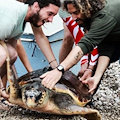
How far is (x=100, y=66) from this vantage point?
257cm

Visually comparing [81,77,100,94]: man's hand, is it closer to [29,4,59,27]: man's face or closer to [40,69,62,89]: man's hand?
[40,69,62,89]: man's hand

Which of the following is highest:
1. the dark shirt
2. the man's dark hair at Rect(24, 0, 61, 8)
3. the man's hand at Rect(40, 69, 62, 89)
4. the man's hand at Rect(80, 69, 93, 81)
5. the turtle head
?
the man's dark hair at Rect(24, 0, 61, 8)

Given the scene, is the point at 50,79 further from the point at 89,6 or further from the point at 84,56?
the point at 84,56

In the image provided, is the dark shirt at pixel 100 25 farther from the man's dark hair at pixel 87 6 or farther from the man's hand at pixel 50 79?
the man's hand at pixel 50 79

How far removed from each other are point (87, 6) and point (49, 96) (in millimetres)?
732

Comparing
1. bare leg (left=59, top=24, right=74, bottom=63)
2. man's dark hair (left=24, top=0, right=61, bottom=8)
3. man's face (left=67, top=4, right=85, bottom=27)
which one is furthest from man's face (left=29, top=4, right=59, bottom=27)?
bare leg (left=59, top=24, right=74, bottom=63)

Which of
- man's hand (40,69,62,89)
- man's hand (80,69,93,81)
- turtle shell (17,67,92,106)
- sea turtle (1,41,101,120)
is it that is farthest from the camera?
man's hand (80,69,93,81)

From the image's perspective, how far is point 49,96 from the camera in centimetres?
237

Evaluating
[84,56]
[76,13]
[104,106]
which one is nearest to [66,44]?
[84,56]

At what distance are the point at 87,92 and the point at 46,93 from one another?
16.4 inches

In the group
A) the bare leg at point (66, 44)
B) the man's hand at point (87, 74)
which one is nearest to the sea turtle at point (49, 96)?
the man's hand at point (87, 74)

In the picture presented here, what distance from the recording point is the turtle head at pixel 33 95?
7.25 ft

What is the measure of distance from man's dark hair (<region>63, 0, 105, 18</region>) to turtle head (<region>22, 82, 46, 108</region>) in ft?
2.09

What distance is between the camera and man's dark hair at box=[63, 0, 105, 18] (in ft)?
7.35
